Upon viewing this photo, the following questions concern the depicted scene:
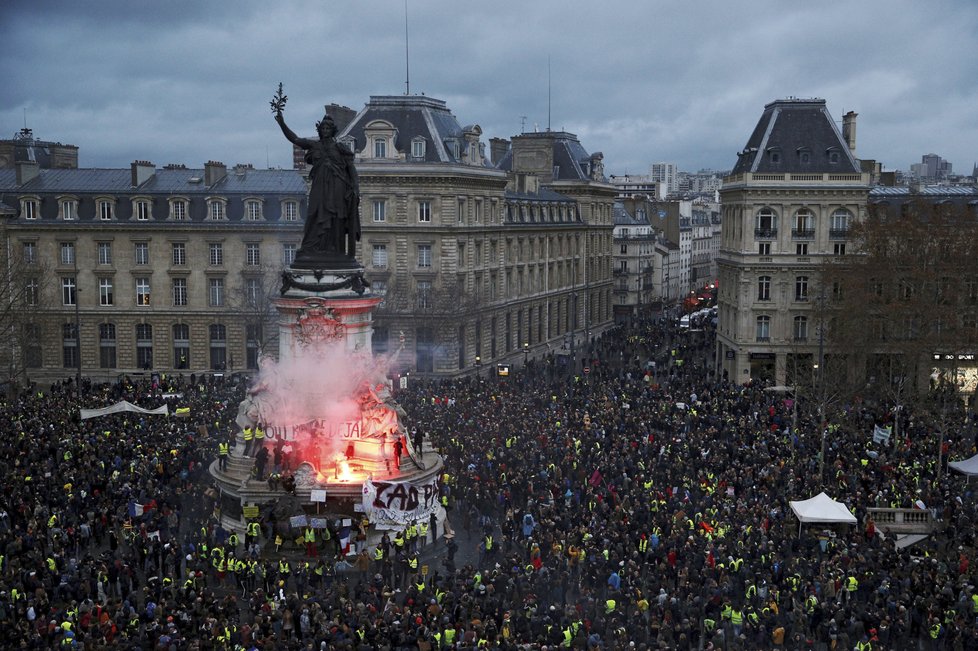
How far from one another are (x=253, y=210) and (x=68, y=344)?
15008 millimetres

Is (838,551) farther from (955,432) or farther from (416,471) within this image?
(955,432)

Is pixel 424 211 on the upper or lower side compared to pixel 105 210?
lower

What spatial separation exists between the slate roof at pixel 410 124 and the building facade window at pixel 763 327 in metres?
22.2

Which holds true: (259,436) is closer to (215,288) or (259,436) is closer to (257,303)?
(257,303)

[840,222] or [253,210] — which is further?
[253,210]

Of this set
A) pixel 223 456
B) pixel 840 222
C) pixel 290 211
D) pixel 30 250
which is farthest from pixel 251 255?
pixel 840 222

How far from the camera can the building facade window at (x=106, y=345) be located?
66900mm

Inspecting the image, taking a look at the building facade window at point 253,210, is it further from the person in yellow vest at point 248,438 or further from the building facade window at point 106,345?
the person in yellow vest at point 248,438

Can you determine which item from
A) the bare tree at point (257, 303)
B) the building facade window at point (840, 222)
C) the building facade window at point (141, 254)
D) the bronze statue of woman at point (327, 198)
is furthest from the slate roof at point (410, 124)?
the bronze statue of woman at point (327, 198)

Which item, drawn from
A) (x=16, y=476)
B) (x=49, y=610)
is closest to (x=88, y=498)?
(x=16, y=476)

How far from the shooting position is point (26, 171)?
68.2 meters

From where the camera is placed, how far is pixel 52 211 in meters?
66.6

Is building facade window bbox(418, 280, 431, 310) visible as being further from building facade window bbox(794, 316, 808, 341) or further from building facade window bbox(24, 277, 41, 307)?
building facade window bbox(24, 277, 41, 307)

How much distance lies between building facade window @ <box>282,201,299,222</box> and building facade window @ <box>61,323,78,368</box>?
1573 cm
